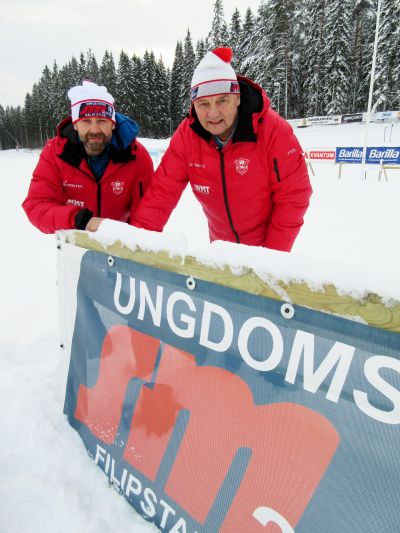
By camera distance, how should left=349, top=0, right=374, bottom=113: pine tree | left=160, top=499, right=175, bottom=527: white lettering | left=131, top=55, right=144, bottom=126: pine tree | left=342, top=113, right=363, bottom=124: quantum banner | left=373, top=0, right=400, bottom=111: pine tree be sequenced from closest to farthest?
left=160, top=499, right=175, bottom=527: white lettering → left=373, top=0, right=400, bottom=111: pine tree → left=342, top=113, right=363, bottom=124: quantum banner → left=349, top=0, right=374, bottom=113: pine tree → left=131, top=55, right=144, bottom=126: pine tree

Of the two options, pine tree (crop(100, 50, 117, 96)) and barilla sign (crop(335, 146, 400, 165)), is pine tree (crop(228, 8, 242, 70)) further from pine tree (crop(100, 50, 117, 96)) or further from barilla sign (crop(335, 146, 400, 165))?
barilla sign (crop(335, 146, 400, 165))

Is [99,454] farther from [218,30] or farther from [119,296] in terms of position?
[218,30]

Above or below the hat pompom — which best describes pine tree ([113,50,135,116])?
above

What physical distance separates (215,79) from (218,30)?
47.0m

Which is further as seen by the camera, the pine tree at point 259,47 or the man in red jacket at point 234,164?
the pine tree at point 259,47

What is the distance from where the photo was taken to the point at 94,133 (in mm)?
2234

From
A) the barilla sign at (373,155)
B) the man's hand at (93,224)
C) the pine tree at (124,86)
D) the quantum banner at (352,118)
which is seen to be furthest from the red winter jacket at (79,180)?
the pine tree at (124,86)

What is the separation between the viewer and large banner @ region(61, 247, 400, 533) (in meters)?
0.90

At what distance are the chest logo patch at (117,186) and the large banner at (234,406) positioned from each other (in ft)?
2.94

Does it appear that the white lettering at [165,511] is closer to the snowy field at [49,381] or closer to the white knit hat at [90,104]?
the snowy field at [49,381]

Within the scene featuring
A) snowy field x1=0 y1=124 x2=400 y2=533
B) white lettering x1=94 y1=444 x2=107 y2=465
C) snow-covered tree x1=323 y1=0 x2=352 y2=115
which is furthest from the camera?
snow-covered tree x1=323 y1=0 x2=352 y2=115

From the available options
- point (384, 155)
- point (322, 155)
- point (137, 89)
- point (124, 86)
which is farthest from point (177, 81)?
point (384, 155)

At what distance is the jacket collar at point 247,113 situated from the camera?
2092 millimetres

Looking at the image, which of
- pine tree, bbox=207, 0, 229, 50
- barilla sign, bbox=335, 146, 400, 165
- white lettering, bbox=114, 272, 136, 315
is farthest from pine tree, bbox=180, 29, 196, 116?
white lettering, bbox=114, 272, 136, 315
